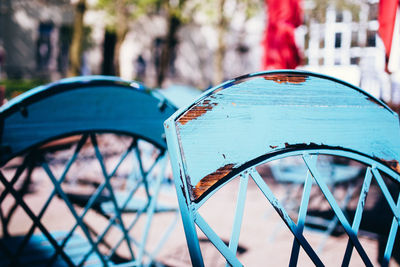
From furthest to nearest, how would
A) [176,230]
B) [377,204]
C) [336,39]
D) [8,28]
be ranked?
[8,28]
[336,39]
[377,204]
[176,230]

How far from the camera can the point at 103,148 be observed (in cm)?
843

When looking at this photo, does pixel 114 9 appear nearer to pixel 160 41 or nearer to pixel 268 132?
pixel 160 41

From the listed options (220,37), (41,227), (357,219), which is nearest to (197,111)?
(357,219)

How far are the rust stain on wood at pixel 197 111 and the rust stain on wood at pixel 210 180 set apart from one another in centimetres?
16

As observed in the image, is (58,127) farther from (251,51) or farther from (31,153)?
(251,51)

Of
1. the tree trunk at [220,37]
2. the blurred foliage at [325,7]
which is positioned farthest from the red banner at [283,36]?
the tree trunk at [220,37]

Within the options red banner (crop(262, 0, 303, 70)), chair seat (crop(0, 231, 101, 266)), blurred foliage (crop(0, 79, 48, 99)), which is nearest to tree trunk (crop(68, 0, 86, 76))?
blurred foliage (crop(0, 79, 48, 99))

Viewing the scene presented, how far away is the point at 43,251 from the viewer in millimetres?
2285

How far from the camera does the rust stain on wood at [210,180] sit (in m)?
0.93

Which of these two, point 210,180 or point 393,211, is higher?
point 210,180

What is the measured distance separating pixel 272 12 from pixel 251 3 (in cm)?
1254

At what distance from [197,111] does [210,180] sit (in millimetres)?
199

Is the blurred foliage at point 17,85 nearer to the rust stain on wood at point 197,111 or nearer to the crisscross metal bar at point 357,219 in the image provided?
the rust stain on wood at point 197,111

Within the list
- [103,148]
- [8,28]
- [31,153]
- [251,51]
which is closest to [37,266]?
[31,153]
